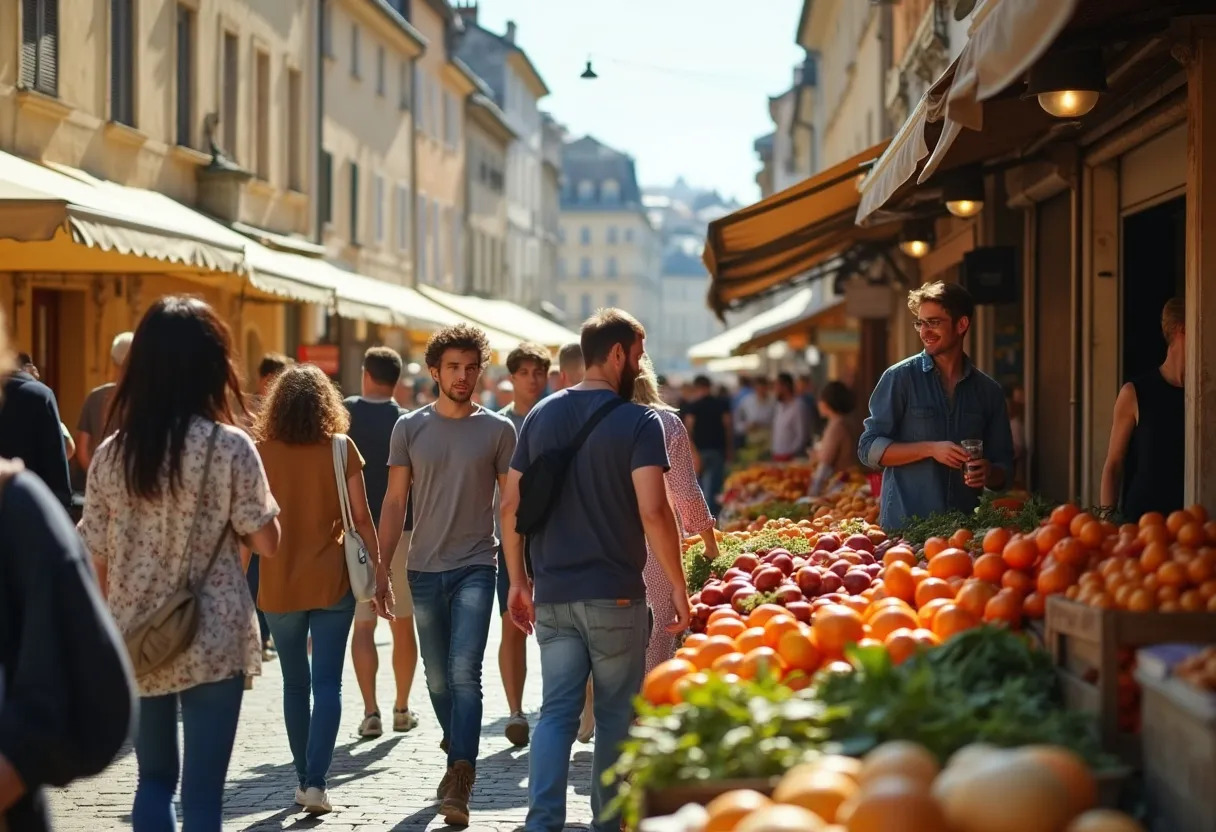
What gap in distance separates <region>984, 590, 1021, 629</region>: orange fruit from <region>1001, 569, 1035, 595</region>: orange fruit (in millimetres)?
148

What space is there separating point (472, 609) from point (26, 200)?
4012 mm

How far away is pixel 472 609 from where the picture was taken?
793 cm

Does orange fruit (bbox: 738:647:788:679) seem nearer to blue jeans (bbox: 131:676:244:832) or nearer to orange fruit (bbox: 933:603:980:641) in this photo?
orange fruit (bbox: 933:603:980:641)

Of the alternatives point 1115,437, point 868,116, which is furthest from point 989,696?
point 868,116

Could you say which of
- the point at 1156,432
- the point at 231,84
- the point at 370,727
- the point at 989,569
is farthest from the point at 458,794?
the point at 231,84

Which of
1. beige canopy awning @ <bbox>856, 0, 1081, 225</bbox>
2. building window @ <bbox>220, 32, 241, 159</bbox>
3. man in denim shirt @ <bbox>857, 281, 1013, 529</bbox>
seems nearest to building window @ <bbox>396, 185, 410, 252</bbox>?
building window @ <bbox>220, 32, 241, 159</bbox>

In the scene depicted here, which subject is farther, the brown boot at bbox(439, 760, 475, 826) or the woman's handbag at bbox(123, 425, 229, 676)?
the brown boot at bbox(439, 760, 475, 826)

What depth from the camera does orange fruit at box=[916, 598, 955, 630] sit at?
17.9 ft

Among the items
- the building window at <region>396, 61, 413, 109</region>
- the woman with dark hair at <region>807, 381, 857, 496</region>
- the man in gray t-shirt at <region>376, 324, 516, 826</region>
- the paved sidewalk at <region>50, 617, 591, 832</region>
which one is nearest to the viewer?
the paved sidewalk at <region>50, 617, 591, 832</region>

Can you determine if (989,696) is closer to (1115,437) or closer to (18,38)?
(1115,437)

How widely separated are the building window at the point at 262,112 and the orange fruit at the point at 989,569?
2131cm

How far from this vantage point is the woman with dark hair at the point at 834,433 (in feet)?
47.6

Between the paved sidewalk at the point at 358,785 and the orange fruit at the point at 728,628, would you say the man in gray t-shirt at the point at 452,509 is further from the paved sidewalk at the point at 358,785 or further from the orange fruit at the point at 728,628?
the orange fruit at the point at 728,628

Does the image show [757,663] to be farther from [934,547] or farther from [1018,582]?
[934,547]
